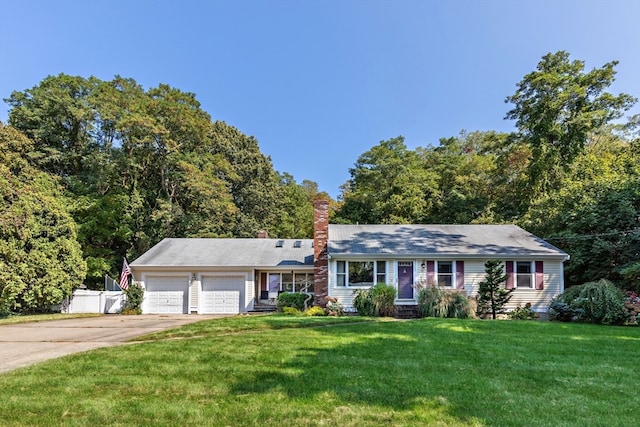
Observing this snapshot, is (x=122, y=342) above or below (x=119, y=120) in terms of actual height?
below

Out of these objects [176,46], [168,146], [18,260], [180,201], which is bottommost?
[18,260]

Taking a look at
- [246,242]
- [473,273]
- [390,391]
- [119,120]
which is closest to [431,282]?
[473,273]

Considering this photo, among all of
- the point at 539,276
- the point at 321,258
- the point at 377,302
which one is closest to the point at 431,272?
the point at 377,302

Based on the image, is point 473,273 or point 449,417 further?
point 473,273

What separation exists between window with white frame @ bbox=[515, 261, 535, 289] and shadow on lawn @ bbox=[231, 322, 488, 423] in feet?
36.1

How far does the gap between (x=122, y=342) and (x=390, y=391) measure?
6600 millimetres

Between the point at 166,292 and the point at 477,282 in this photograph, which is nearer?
the point at 477,282

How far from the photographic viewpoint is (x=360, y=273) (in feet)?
59.5

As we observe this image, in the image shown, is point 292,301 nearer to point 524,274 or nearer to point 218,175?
point 524,274

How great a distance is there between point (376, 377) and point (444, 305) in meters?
10.3

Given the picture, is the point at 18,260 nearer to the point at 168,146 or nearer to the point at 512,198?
the point at 168,146

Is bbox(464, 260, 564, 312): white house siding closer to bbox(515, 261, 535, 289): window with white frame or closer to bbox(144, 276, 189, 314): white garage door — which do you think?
bbox(515, 261, 535, 289): window with white frame

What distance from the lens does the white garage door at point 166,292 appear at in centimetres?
2067

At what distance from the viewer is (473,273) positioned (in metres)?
17.9
